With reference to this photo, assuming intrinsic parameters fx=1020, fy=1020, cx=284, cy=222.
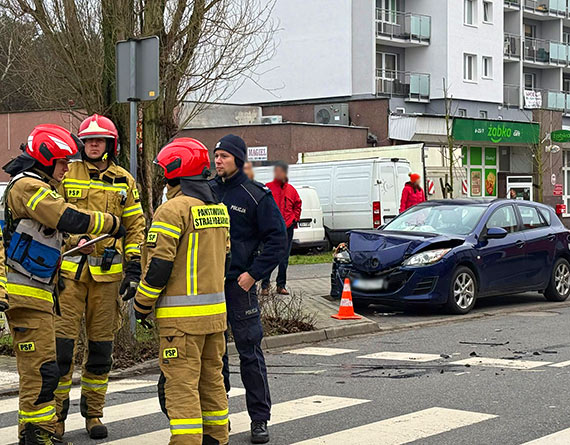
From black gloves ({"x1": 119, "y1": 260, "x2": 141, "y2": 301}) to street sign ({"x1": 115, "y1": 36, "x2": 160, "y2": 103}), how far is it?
4.44 metres

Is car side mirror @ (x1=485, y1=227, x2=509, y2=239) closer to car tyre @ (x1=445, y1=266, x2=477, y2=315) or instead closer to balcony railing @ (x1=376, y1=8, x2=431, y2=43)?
car tyre @ (x1=445, y1=266, x2=477, y2=315)

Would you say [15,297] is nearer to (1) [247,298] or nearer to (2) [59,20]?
(1) [247,298]

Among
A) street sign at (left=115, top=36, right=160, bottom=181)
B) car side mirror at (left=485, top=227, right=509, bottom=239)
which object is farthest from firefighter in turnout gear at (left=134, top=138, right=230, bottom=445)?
car side mirror at (left=485, top=227, right=509, bottom=239)

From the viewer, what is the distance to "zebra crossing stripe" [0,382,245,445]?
6965 mm

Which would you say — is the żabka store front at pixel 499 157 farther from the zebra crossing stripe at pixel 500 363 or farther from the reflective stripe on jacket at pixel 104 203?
the reflective stripe on jacket at pixel 104 203

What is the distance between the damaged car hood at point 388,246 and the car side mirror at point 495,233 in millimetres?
465

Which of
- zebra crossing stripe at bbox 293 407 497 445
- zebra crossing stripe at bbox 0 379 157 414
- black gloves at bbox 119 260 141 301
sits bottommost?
zebra crossing stripe at bbox 0 379 157 414

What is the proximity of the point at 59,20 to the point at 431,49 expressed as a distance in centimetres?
3587

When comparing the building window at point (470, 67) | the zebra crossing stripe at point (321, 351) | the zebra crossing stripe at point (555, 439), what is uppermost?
the building window at point (470, 67)

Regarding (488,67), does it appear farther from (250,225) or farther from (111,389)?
(250,225)

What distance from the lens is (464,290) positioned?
13.7 m

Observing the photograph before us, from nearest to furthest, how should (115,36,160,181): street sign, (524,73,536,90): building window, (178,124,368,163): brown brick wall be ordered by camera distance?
(115,36,160,181): street sign
(178,124,368,163): brown brick wall
(524,73,536,90): building window

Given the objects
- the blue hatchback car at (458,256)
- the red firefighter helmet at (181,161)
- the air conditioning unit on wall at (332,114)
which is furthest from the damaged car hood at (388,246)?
the air conditioning unit on wall at (332,114)

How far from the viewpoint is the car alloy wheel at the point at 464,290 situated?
13.6 metres
